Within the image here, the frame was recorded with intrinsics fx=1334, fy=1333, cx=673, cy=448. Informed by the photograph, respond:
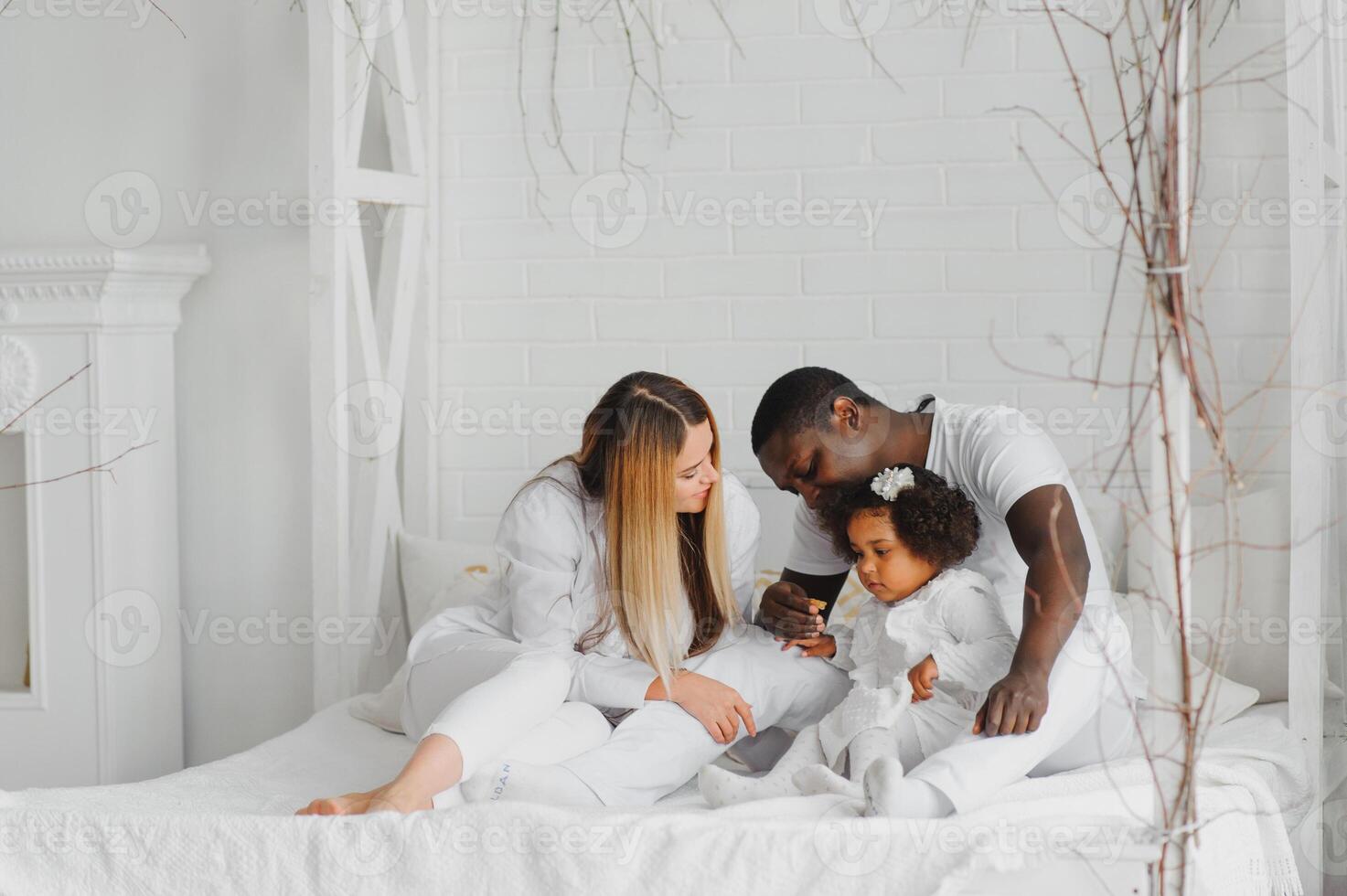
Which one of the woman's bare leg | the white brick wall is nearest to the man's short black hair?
the white brick wall

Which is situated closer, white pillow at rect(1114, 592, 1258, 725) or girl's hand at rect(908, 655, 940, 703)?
girl's hand at rect(908, 655, 940, 703)

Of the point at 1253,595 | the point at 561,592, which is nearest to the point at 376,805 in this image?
the point at 561,592

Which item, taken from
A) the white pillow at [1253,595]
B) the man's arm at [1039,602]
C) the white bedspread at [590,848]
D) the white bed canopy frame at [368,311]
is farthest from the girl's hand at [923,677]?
the white bed canopy frame at [368,311]

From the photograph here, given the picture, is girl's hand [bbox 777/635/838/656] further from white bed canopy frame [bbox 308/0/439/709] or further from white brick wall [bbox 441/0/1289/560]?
white bed canopy frame [bbox 308/0/439/709]

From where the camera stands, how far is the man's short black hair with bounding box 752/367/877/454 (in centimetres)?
207

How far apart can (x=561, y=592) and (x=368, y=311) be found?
0.82 metres

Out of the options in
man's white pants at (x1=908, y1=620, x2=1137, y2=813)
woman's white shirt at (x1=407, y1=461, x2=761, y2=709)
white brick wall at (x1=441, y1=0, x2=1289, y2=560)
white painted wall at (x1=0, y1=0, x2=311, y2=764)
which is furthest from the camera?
white painted wall at (x1=0, y1=0, x2=311, y2=764)

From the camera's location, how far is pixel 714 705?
6.61 feet

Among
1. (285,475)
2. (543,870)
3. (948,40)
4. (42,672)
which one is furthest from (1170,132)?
(42,672)

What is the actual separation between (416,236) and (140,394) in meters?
0.64

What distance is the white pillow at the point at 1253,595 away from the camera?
6.56 ft

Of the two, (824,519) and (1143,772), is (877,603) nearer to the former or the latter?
(824,519)

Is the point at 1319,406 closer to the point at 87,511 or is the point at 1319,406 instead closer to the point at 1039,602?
the point at 1039,602

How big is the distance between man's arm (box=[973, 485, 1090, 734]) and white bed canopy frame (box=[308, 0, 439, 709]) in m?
1.29
